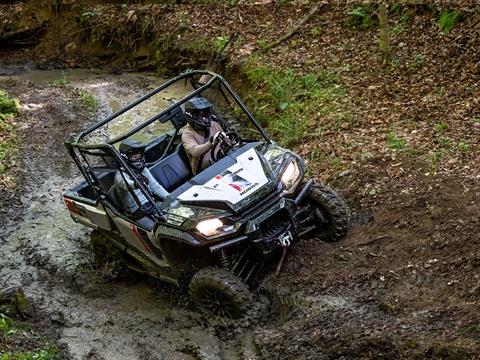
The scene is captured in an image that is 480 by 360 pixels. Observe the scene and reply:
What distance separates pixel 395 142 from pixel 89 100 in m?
8.67

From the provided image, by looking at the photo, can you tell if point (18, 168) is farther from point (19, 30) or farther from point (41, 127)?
point (19, 30)

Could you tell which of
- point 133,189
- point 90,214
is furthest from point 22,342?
point 90,214

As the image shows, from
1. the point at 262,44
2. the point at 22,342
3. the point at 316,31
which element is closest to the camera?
the point at 22,342

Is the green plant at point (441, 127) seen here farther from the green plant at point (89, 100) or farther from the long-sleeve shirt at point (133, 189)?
the green plant at point (89, 100)

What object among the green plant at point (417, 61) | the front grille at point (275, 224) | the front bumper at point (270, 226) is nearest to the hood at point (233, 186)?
the front bumper at point (270, 226)

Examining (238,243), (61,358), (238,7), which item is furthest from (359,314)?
(238,7)

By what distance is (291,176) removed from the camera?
6.69m

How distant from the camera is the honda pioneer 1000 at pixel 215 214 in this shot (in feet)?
20.1

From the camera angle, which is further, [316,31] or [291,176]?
[316,31]

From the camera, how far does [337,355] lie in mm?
5176

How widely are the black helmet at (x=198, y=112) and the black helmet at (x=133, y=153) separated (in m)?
0.66

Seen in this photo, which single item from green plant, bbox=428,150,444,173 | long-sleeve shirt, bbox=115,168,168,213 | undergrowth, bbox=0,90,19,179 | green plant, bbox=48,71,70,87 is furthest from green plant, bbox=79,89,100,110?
green plant, bbox=428,150,444,173

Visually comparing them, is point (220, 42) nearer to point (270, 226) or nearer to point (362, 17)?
point (362, 17)

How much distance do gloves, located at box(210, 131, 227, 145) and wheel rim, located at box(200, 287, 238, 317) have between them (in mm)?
1585
